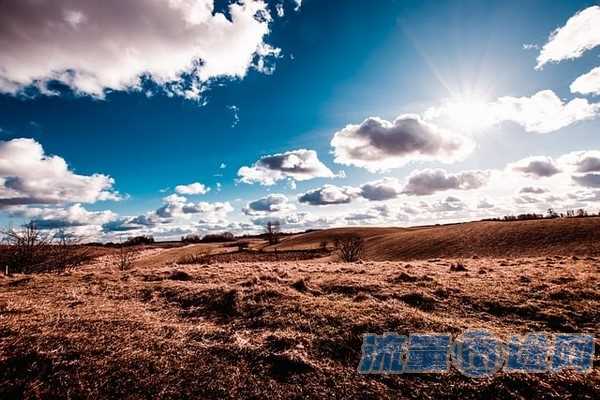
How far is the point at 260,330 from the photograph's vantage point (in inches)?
309

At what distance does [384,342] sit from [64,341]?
273 inches

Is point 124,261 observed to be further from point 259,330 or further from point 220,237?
point 220,237

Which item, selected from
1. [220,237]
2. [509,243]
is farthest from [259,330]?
[220,237]

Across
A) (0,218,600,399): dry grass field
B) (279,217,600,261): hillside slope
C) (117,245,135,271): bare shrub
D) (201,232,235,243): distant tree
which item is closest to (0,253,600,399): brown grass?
(0,218,600,399): dry grass field

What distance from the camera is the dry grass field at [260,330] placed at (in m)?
5.50

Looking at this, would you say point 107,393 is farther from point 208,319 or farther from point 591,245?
point 591,245

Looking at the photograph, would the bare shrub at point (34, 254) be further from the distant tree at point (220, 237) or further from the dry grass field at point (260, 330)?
the distant tree at point (220, 237)

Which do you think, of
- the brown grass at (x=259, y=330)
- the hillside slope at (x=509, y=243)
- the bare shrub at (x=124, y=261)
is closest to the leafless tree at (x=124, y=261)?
the bare shrub at (x=124, y=261)

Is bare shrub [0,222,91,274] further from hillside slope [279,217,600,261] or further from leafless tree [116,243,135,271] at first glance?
hillside slope [279,217,600,261]

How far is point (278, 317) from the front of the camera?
8.49 meters

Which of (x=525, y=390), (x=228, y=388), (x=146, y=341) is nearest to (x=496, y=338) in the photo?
(x=525, y=390)

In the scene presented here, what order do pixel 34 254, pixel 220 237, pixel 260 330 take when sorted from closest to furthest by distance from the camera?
pixel 260 330
pixel 34 254
pixel 220 237

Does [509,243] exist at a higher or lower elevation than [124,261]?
lower

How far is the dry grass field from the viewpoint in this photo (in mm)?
5496
